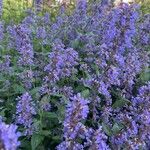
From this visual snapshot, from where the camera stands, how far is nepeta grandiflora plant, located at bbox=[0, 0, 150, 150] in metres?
4.27

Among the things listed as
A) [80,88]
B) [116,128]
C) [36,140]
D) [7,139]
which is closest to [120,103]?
[80,88]

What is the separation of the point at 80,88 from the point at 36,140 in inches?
48.9

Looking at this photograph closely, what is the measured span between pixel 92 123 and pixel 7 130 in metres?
2.53

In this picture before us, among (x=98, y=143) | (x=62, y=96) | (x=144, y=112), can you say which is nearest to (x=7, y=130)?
(x=98, y=143)

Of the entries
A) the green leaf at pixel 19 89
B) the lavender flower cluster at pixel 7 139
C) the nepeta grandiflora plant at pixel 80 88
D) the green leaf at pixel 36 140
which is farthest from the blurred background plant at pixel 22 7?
the lavender flower cluster at pixel 7 139

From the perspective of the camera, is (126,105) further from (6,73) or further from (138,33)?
(138,33)

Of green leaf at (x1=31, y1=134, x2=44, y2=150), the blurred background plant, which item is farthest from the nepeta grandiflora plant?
the blurred background plant

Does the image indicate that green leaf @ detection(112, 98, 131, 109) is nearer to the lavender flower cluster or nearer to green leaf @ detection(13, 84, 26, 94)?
green leaf @ detection(13, 84, 26, 94)

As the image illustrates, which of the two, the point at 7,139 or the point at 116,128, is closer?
the point at 7,139

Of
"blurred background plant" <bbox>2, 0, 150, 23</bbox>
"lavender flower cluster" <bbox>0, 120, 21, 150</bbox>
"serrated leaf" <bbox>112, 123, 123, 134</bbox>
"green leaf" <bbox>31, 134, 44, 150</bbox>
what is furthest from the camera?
"blurred background plant" <bbox>2, 0, 150, 23</bbox>

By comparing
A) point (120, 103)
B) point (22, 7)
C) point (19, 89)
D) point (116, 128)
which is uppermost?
point (116, 128)

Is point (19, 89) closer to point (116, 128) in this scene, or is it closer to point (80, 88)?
point (80, 88)

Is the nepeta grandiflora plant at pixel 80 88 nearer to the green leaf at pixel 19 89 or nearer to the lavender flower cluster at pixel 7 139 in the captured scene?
the green leaf at pixel 19 89

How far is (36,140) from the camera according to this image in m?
4.61
